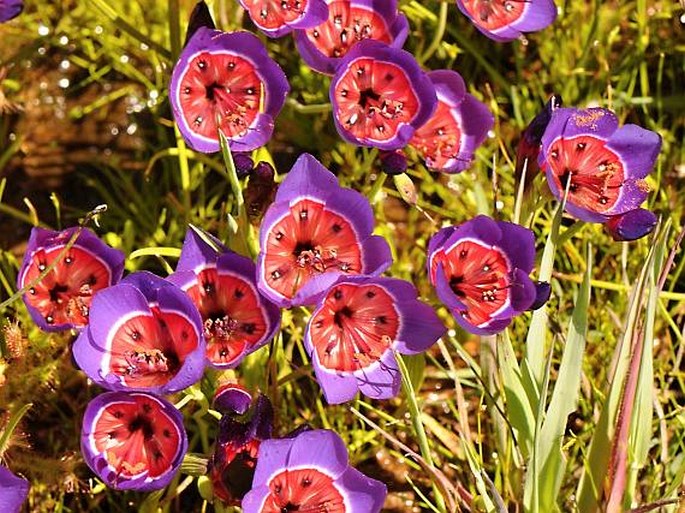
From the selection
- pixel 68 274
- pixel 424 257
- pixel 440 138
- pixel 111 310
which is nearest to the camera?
pixel 111 310

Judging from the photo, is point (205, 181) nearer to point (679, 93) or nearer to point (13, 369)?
point (13, 369)

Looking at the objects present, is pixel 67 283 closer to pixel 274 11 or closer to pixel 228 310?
pixel 228 310

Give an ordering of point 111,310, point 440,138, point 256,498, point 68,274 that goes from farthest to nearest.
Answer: point 440,138
point 68,274
point 111,310
point 256,498

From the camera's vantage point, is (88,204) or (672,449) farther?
(88,204)

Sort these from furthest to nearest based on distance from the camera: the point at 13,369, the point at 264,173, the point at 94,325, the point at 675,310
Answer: the point at 675,310
the point at 13,369
the point at 264,173
the point at 94,325

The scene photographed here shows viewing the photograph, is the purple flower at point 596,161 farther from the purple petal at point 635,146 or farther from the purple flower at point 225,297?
the purple flower at point 225,297

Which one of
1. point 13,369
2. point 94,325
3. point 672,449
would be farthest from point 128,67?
point 672,449

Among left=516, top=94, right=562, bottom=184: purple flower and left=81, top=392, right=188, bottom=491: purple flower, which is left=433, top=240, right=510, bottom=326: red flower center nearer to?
left=516, top=94, right=562, bottom=184: purple flower

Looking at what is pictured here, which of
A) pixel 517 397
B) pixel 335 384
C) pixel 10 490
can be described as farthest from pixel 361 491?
pixel 10 490
